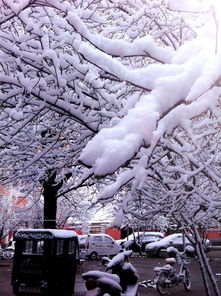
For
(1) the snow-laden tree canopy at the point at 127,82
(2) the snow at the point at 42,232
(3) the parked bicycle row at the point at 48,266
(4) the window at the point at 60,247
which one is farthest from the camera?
(4) the window at the point at 60,247

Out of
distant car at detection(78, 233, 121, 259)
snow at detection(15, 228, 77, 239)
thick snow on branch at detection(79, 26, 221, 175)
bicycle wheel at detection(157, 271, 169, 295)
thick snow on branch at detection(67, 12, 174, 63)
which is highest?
thick snow on branch at detection(67, 12, 174, 63)

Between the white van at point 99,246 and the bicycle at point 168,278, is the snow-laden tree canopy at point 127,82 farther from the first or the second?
the white van at point 99,246

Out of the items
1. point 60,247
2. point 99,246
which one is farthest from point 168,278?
point 99,246

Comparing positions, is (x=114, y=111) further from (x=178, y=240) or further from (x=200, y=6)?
(x=178, y=240)

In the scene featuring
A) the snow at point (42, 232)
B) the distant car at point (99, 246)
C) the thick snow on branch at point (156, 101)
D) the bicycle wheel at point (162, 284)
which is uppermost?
the thick snow on branch at point (156, 101)

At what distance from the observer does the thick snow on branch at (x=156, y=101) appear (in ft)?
4.61

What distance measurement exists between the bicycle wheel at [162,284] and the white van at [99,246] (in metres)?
13.3

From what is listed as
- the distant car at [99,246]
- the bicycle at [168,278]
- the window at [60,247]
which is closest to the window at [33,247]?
the window at [60,247]

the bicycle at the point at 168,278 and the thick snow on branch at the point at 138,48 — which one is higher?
the thick snow on branch at the point at 138,48

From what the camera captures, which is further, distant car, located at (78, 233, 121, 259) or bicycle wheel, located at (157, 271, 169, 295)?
distant car, located at (78, 233, 121, 259)

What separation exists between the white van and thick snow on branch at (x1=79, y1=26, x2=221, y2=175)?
79.2 feet

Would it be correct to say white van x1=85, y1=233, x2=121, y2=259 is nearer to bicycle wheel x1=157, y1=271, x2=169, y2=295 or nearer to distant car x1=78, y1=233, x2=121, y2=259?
distant car x1=78, y1=233, x2=121, y2=259

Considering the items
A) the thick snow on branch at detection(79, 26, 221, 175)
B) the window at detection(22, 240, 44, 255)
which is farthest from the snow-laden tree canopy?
the window at detection(22, 240, 44, 255)

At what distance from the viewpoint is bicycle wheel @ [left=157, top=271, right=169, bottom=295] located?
38.6 feet
